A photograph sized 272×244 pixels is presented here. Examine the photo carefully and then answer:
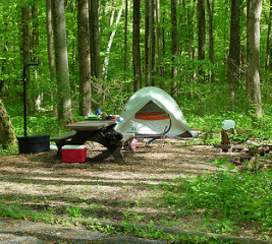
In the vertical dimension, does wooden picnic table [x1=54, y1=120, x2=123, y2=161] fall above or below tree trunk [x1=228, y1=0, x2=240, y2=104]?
below

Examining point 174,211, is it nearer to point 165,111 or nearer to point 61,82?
point 165,111

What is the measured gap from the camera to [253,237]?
16.6 feet

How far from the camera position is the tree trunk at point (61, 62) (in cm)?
1395

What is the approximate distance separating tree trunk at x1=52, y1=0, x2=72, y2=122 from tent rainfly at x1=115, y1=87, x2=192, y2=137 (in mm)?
1757

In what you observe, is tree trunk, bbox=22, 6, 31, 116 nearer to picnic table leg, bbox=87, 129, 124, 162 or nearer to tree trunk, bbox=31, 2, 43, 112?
tree trunk, bbox=31, 2, 43, 112

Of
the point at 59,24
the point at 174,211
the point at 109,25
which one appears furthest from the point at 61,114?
the point at 109,25

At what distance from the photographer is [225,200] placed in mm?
6285

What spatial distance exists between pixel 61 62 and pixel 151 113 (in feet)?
9.80

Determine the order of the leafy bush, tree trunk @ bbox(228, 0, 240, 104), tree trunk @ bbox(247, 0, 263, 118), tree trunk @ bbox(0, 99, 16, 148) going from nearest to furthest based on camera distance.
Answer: the leafy bush
tree trunk @ bbox(0, 99, 16, 148)
tree trunk @ bbox(247, 0, 263, 118)
tree trunk @ bbox(228, 0, 240, 104)

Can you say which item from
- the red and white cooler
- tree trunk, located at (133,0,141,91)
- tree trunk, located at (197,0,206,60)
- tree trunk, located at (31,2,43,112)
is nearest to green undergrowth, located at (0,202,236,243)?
the red and white cooler

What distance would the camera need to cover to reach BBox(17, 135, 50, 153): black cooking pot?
10.4m

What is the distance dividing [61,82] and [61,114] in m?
0.93

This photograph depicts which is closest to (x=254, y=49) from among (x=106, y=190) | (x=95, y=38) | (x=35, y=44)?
(x=95, y=38)

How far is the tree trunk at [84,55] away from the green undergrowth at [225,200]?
8.40m
